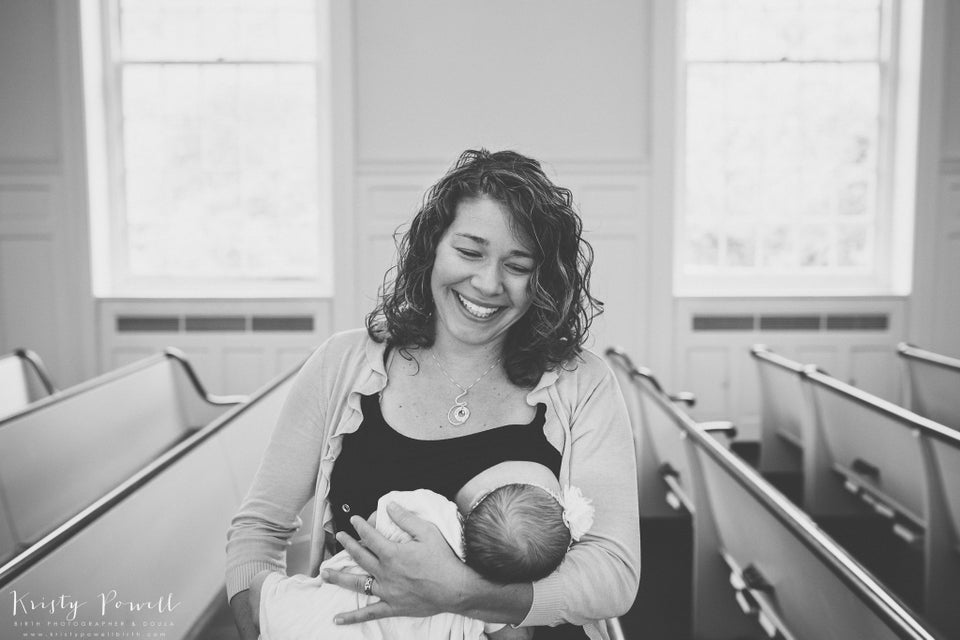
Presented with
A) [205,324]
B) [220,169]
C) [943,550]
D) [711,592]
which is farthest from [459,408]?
[220,169]

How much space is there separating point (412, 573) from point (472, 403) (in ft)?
1.16

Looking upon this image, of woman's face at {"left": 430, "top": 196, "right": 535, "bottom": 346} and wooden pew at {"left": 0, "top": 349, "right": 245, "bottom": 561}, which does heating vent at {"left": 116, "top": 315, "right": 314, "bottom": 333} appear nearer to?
wooden pew at {"left": 0, "top": 349, "right": 245, "bottom": 561}

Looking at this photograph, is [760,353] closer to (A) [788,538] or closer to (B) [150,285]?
(A) [788,538]

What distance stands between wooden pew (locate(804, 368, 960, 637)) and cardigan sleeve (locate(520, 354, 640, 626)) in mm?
1523

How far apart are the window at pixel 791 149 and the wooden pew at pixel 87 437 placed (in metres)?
3.55

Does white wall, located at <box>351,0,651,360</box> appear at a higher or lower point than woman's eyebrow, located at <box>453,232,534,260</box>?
higher

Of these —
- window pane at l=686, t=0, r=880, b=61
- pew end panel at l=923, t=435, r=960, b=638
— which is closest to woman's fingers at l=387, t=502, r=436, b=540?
pew end panel at l=923, t=435, r=960, b=638

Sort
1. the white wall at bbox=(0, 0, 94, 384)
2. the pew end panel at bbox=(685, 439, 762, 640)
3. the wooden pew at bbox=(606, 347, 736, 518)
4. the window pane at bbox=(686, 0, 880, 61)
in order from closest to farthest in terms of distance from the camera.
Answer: the pew end panel at bbox=(685, 439, 762, 640) < the wooden pew at bbox=(606, 347, 736, 518) < the white wall at bbox=(0, 0, 94, 384) < the window pane at bbox=(686, 0, 880, 61)

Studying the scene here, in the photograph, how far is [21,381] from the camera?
3.56m

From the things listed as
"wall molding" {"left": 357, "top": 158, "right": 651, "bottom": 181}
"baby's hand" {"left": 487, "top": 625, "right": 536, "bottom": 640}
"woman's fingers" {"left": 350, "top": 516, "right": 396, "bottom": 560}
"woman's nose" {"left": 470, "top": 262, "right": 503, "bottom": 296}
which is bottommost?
"baby's hand" {"left": 487, "top": 625, "right": 536, "bottom": 640}

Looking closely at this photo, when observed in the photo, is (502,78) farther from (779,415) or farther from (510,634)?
(510,634)

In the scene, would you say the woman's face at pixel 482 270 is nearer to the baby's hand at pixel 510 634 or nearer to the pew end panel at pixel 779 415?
the baby's hand at pixel 510 634

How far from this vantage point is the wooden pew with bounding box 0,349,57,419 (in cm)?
339

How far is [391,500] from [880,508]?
2.46 meters
